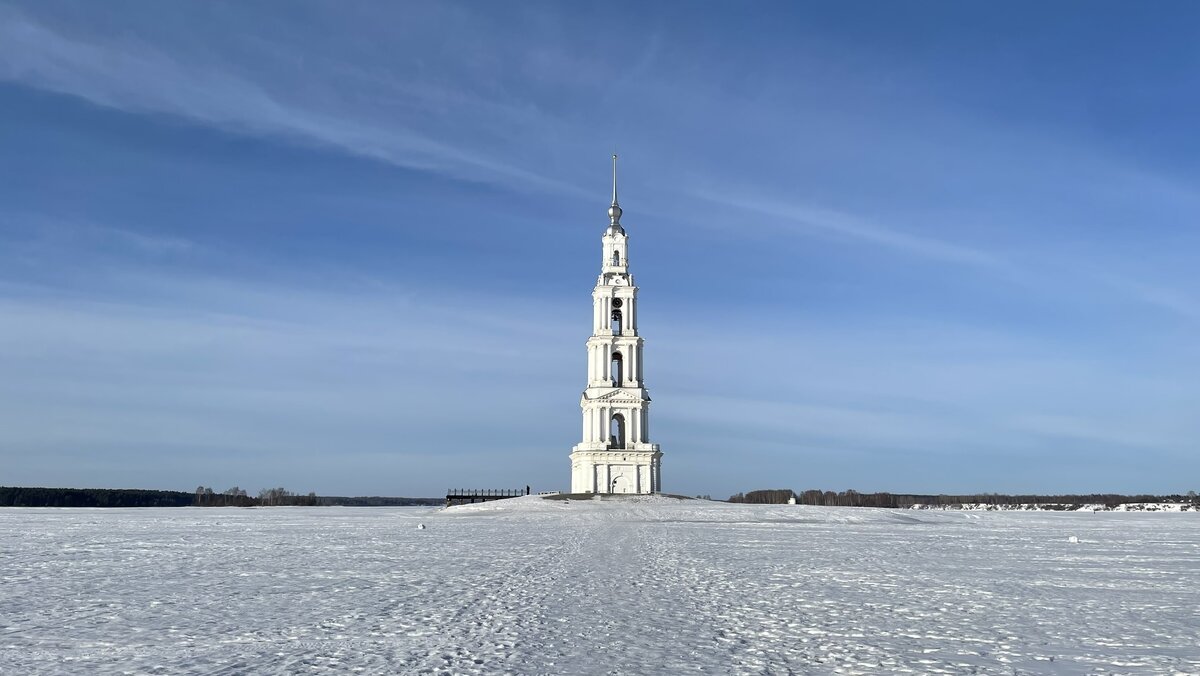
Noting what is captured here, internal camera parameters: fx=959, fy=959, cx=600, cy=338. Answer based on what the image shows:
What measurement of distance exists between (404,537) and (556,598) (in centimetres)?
1806

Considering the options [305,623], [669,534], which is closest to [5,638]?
[305,623]

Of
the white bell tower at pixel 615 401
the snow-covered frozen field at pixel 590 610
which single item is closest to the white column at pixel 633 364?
the white bell tower at pixel 615 401

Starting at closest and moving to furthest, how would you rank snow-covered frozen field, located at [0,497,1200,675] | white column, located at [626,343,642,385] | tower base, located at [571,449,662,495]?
snow-covered frozen field, located at [0,497,1200,675]
tower base, located at [571,449,662,495]
white column, located at [626,343,642,385]

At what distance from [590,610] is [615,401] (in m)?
70.0

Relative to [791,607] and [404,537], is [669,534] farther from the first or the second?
[791,607]

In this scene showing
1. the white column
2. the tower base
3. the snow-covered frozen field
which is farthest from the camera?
the white column

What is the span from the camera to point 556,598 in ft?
46.6

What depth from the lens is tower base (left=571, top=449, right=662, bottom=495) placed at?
80688 millimetres

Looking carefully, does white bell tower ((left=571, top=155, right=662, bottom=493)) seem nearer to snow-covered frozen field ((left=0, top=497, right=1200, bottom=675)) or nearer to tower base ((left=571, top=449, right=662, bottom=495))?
tower base ((left=571, top=449, right=662, bottom=495))

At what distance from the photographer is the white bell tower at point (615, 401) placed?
265 ft

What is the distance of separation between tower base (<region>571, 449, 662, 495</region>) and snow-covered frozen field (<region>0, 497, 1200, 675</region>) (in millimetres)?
55276

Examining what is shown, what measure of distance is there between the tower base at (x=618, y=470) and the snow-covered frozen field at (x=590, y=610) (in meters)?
55.3

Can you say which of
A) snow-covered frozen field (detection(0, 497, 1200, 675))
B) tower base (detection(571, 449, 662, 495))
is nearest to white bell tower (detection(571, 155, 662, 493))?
tower base (detection(571, 449, 662, 495))

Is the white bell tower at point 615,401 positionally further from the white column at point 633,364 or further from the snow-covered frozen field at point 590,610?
the snow-covered frozen field at point 590,610
